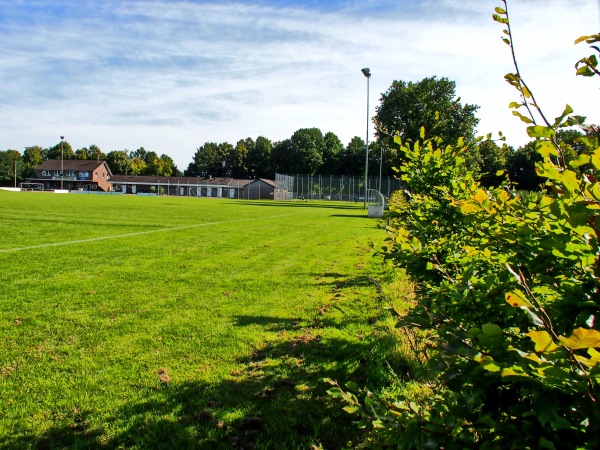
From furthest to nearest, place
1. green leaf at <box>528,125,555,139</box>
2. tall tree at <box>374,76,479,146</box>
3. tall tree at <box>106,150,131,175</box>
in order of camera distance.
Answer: tall tree at <box>106,150,131,175</box>, tall tree at <box>374,76,479,146</box>, green leaf at <box>528,125,555,139</box>

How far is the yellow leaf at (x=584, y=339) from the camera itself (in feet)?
2.98

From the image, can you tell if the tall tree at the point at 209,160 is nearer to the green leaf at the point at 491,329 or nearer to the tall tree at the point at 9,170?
the tall tree at the point at 9,170

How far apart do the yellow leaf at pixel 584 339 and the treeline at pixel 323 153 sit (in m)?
33.1

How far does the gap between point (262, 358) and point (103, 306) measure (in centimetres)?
305

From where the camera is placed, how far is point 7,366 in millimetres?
4094

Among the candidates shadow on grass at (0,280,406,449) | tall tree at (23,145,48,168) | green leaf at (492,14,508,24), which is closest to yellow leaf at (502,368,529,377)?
green leaf at (492,14,508,24)

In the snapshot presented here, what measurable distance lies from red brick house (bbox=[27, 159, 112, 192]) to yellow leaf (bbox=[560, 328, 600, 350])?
395 ft

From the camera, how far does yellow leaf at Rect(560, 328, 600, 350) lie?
2.98ft

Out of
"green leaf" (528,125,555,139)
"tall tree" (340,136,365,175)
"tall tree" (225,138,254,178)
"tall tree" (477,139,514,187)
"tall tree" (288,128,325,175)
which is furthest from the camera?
"tall tree" (225,138,254,178)

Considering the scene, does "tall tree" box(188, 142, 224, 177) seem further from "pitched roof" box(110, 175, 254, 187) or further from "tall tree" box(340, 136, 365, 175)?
"tall tree" box(340, 136, 365, 175)

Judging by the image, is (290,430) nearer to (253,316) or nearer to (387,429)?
(387,429)

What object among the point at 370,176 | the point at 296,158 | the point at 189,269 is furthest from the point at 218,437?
the point at 296,158

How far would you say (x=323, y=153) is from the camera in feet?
348

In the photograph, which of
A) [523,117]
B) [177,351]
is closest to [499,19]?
[523,117]
